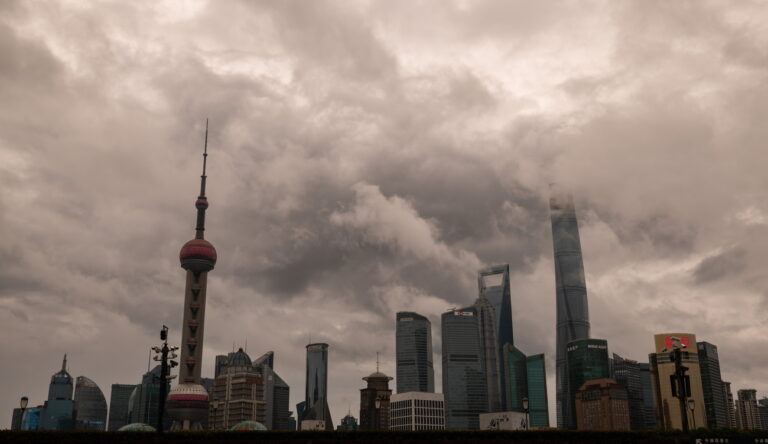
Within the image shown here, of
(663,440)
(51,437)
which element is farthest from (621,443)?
(51,437)

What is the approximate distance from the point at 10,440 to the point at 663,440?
122ft

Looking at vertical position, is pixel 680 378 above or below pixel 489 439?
above

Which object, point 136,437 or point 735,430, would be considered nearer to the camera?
point 136,437

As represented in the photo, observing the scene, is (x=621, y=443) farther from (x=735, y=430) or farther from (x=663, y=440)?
(x=735, y=430)

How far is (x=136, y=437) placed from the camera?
130 ft

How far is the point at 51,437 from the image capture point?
1523 inches

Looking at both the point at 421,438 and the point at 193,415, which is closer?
the point at 421,438

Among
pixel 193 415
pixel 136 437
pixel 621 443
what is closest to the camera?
pixel 136 437

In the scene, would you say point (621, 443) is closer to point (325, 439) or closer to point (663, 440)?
point (663, 440)

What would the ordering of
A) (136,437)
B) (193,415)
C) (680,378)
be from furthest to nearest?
(193,415), (136,437), (680,378)

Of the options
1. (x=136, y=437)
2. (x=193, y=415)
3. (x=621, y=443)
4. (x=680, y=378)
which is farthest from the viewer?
(x=193, y=415)

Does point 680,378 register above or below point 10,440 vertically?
above

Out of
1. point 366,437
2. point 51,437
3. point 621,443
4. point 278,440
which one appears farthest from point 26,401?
point 621,443

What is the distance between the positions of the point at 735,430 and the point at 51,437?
40155mm
